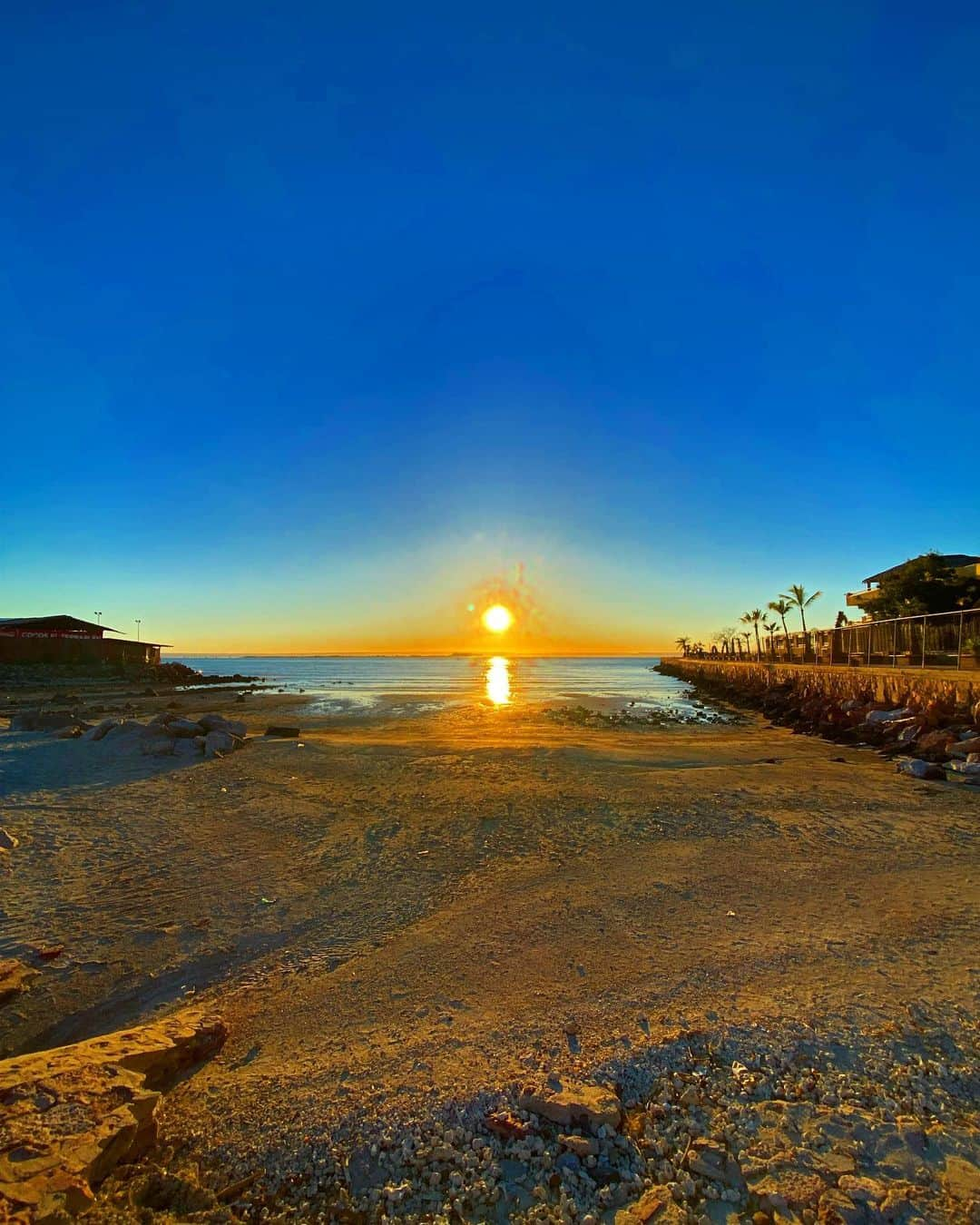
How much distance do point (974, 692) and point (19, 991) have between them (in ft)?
63.6

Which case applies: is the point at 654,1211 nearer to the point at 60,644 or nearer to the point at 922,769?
the point at 922,769

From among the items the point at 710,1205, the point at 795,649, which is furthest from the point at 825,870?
the point at 795,649

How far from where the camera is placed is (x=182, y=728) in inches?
584

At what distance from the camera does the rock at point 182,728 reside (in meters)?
14.5

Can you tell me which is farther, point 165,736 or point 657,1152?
point 165,736

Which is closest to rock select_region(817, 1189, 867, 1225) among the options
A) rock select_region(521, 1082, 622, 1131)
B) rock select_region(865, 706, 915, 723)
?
rock select_region(521, 1082, 622, 1131)

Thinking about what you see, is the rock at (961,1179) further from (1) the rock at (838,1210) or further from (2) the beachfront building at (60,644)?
(2) the beachfront building at (60,644)

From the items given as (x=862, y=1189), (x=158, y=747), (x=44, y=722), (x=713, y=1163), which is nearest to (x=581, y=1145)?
(x=713, y=1163)

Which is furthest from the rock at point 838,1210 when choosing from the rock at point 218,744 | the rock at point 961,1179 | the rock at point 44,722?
the rock at point 44,722

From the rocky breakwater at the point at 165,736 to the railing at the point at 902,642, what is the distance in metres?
20.2

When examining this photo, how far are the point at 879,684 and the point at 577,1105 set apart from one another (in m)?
Result: 22.9

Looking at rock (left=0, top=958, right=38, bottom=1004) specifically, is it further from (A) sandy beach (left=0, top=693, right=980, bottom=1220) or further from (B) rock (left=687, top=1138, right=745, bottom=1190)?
(B) rock (left=687, top=1138, right=745, bottom=1190)

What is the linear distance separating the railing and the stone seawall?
1180 mm

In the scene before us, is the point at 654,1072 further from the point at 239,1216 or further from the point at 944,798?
the point at 944,798
